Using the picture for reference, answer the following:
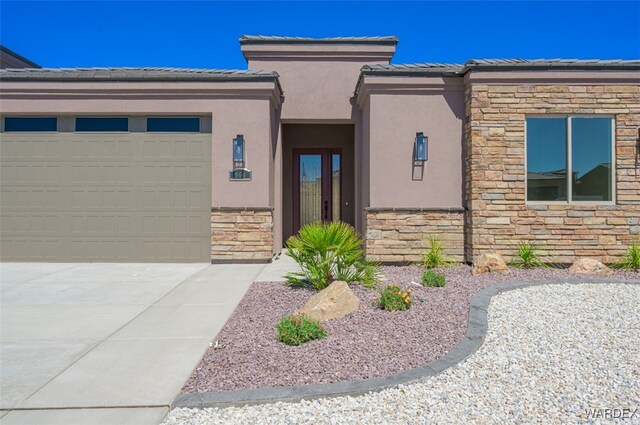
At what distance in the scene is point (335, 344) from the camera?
12.8 feet

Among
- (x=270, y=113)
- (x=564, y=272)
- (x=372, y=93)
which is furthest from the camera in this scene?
(x=270, y=113)

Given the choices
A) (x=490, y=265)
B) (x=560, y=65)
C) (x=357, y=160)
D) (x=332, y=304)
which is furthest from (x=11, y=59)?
(x=560, y=65)

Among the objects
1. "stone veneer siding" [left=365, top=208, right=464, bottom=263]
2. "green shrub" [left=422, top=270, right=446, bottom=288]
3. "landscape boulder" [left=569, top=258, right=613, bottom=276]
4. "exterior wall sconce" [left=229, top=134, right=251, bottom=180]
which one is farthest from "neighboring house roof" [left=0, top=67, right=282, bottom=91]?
"landscape boulder" [left=569, top=258, right=613, bottom=276]

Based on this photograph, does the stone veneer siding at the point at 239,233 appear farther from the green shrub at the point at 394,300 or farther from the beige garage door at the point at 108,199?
the green shrub at the point at 394,300

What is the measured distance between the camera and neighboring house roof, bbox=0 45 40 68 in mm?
12594

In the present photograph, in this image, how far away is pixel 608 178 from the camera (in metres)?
8.12

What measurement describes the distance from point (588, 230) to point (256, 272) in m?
6.49

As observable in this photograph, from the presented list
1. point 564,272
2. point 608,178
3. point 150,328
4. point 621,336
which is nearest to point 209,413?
point 150,328

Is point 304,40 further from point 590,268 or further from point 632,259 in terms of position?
point 632,259

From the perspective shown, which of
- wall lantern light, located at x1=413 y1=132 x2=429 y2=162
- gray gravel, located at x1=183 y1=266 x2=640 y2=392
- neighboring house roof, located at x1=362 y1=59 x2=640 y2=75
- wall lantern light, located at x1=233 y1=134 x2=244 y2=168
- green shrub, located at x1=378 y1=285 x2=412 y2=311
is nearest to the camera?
gray gravel, located at x1=183 y1=266 x2=640 y2=392

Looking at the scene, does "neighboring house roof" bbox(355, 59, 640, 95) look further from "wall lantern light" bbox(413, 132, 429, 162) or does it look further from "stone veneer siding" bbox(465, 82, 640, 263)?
"wall lantern light" bbox(413, 132, 429, 162)

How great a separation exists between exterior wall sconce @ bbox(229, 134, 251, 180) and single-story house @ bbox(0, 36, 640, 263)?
31mm

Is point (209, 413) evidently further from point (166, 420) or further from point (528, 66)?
point (528, 66)

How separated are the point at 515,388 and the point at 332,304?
2165mm
